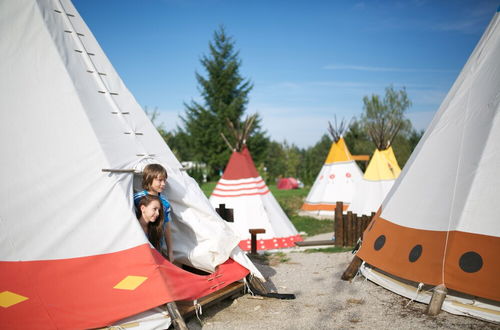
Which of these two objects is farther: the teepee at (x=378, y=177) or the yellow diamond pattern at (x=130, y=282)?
the teepee at (x=378, y=177)

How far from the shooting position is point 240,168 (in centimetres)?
939

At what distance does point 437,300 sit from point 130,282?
115 inches

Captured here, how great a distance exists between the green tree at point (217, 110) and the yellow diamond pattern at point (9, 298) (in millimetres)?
30053

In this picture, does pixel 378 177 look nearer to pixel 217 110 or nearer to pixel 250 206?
pixel 250 206

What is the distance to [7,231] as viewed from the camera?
337 centimetres

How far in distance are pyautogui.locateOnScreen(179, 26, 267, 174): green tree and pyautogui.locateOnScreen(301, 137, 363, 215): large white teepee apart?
18937 mm

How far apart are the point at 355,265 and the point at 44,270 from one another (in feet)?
12.2

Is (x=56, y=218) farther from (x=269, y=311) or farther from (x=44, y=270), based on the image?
(x=269, y=311)

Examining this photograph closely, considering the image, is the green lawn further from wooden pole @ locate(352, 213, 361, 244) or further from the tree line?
the tree line

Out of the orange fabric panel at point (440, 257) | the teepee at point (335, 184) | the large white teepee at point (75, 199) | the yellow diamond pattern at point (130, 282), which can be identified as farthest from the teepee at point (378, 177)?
the yellow diamond pattern at point (130, 282)

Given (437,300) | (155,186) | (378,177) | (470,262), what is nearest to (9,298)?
(155,186)

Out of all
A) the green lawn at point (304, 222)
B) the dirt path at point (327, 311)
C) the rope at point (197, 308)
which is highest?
the green lawn at point (304, 222)

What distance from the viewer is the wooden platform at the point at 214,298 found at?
148 inches

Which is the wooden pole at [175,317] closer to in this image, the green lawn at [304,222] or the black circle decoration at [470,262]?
the black circle decoration at [470,262]
